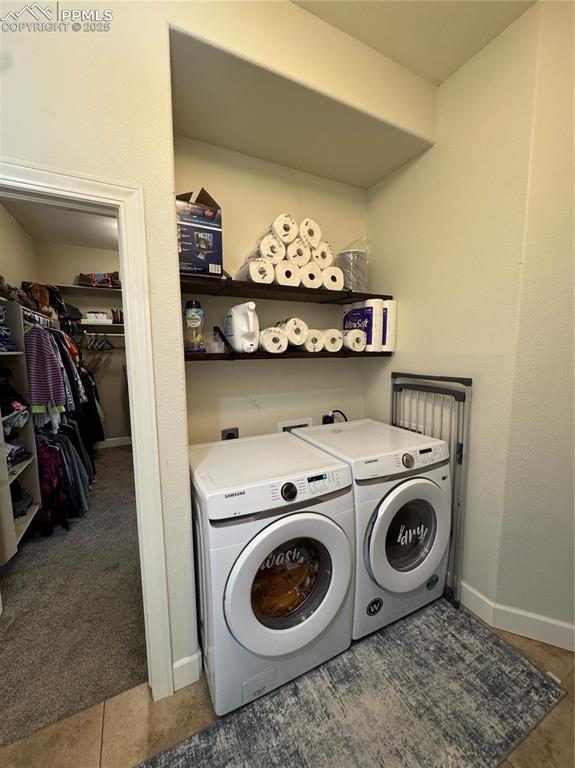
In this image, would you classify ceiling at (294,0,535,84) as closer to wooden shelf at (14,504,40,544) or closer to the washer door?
the washer door

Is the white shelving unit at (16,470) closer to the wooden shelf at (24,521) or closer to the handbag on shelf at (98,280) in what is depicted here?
the wooden shelf at (24,521)

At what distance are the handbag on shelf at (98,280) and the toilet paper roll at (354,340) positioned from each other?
8.80 ft

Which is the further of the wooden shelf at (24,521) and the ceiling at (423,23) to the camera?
the wooden shelf at (24,521)

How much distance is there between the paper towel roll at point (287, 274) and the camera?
58.1 inches

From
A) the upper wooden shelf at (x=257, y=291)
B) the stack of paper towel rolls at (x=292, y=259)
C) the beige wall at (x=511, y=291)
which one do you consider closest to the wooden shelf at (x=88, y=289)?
the upper wooden shelf at (x=257, y=291)

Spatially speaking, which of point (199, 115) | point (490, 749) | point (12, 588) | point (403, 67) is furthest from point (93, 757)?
point (403, 67)

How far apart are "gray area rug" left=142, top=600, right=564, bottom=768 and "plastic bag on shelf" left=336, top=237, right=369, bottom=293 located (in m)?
1.81

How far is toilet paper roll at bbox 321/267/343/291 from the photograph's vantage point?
1.60 meters

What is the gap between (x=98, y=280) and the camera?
3.15 m

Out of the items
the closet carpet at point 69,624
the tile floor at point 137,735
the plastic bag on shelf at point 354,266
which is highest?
the plastic bag on shelf at point 354,266

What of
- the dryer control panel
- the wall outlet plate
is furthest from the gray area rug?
the wall outlet plate

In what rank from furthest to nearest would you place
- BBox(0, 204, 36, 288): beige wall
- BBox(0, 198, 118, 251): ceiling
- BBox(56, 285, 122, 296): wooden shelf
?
BBox(56, 285, 122, 296): wooden shelf, BBox(0, 198, 118, 251): ceiling, BBox(0, 204, 36, 288): beige wall

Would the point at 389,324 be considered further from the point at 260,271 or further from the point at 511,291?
the point at 260,271

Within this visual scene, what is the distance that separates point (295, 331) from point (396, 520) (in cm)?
105
